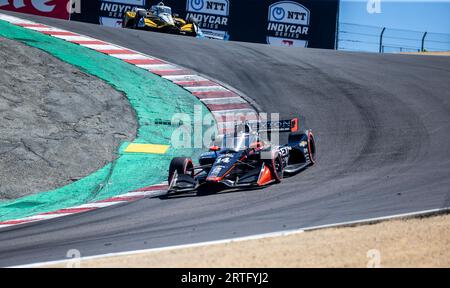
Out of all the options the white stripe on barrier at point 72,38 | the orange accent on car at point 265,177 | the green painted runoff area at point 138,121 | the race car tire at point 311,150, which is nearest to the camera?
the orange accent on car at point 265,177

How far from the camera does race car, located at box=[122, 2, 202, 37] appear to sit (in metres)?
26.5

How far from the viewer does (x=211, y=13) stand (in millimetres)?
31453

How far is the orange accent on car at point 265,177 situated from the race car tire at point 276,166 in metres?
0.07

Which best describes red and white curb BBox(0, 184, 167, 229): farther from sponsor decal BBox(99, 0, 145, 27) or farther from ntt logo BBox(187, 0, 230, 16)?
ntt logo BBox(187, 0, 230, 16)

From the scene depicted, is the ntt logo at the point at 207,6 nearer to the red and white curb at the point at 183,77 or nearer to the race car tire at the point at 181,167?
the red and white curb at the point at 183,77

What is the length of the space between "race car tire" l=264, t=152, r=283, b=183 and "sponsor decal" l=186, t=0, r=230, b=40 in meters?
19.6

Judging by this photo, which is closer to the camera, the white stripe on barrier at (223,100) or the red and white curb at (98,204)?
the red and white curb at (98,204)

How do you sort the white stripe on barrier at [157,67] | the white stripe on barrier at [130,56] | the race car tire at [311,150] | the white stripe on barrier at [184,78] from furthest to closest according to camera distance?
the white stripe on barrier at [130,56], the white stripe on barrier at [157,67], the white stripe on barrier at [184,78], the race car tire at [311,150]

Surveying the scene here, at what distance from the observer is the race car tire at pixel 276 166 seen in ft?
39.8

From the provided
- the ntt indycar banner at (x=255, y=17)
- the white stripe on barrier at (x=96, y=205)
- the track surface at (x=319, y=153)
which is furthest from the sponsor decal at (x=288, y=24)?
the white stripe on barrier at (x=96, y=205)

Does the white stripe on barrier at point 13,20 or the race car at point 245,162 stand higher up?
the white stripe on barrier at point 13,20

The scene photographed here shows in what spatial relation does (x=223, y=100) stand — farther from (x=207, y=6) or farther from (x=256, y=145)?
(x=207, y=6)

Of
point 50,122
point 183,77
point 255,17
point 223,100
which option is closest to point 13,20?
point 183,77

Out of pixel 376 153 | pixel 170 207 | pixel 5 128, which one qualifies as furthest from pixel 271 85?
pixel 170 207
